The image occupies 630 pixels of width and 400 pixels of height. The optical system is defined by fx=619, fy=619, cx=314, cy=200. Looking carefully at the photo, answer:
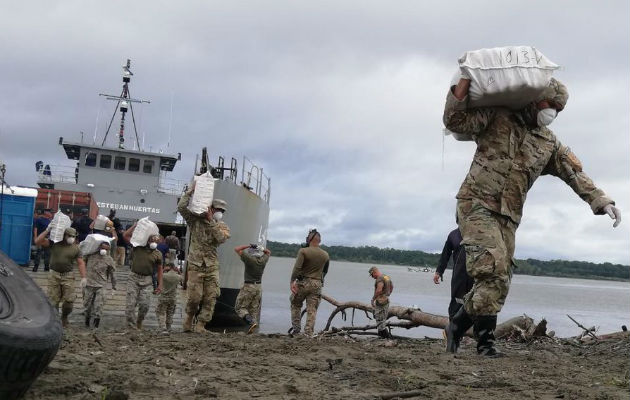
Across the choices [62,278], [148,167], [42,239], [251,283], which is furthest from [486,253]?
[148,167]

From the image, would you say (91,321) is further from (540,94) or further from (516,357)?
(540,94)

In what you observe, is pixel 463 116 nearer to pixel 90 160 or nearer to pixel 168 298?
pixel 168 298

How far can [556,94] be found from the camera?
193 inches

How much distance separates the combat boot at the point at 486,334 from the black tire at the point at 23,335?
320cm

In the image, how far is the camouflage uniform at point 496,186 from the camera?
471cm

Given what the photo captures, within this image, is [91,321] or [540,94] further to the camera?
[91,321]

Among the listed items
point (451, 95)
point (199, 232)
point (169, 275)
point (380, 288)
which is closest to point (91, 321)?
point (169, 275)

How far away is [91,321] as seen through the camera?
953 centimetres

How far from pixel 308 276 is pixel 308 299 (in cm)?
41

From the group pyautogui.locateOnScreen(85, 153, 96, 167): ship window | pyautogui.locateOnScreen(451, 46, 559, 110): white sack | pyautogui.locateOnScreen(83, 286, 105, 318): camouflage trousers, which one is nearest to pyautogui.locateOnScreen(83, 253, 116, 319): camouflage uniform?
pyautogui.locateOnScreen(83, 286, 105, 318): camouflage trousers

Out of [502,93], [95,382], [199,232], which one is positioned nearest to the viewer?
[95,382]

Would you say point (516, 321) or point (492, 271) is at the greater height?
point (492, 271)

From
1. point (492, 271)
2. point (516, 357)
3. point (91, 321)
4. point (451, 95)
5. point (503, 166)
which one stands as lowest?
point (91, 321)

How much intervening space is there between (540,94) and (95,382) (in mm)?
3665
